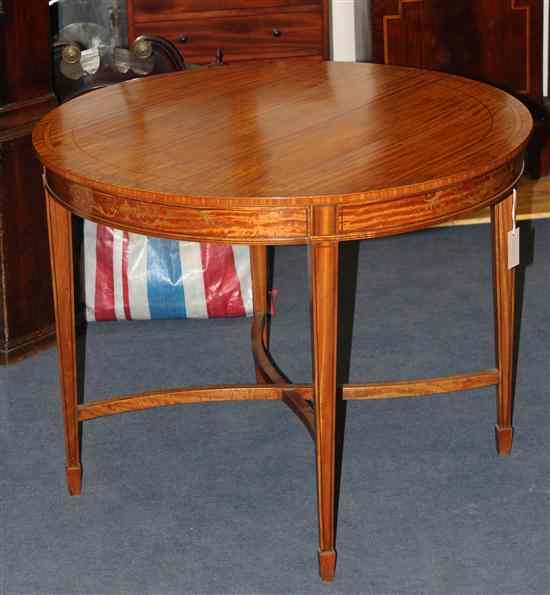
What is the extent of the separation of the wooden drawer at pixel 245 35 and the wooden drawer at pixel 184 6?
0.03 m

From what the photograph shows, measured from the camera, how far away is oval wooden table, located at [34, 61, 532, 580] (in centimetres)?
239

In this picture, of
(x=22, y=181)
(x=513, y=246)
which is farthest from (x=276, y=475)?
(x=22, y=181)

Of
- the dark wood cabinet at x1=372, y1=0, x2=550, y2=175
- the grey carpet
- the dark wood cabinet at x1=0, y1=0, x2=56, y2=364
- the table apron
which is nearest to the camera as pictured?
the table apron

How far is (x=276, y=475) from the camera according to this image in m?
3.09

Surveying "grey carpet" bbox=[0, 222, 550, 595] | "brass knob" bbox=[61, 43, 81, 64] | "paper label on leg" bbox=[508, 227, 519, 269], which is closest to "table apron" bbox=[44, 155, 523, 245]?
"paper label on leg" bbox=[508, 227, 519, 269]

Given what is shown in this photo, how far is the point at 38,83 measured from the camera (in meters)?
Result: 3.65

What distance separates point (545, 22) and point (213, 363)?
275 centimetres

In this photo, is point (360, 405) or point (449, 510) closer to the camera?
point (449, 510)

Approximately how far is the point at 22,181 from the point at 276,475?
1.23 metres

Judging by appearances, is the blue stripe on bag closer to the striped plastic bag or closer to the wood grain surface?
the striped plastic bag

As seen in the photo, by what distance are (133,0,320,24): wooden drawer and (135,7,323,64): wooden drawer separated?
28 mm

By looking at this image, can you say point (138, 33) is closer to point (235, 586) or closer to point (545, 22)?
point (545, 22)

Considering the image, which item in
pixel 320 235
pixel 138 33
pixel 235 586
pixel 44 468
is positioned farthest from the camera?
pixel 138 33

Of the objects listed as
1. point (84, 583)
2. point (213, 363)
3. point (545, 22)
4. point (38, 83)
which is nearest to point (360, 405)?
point (213, 363)
